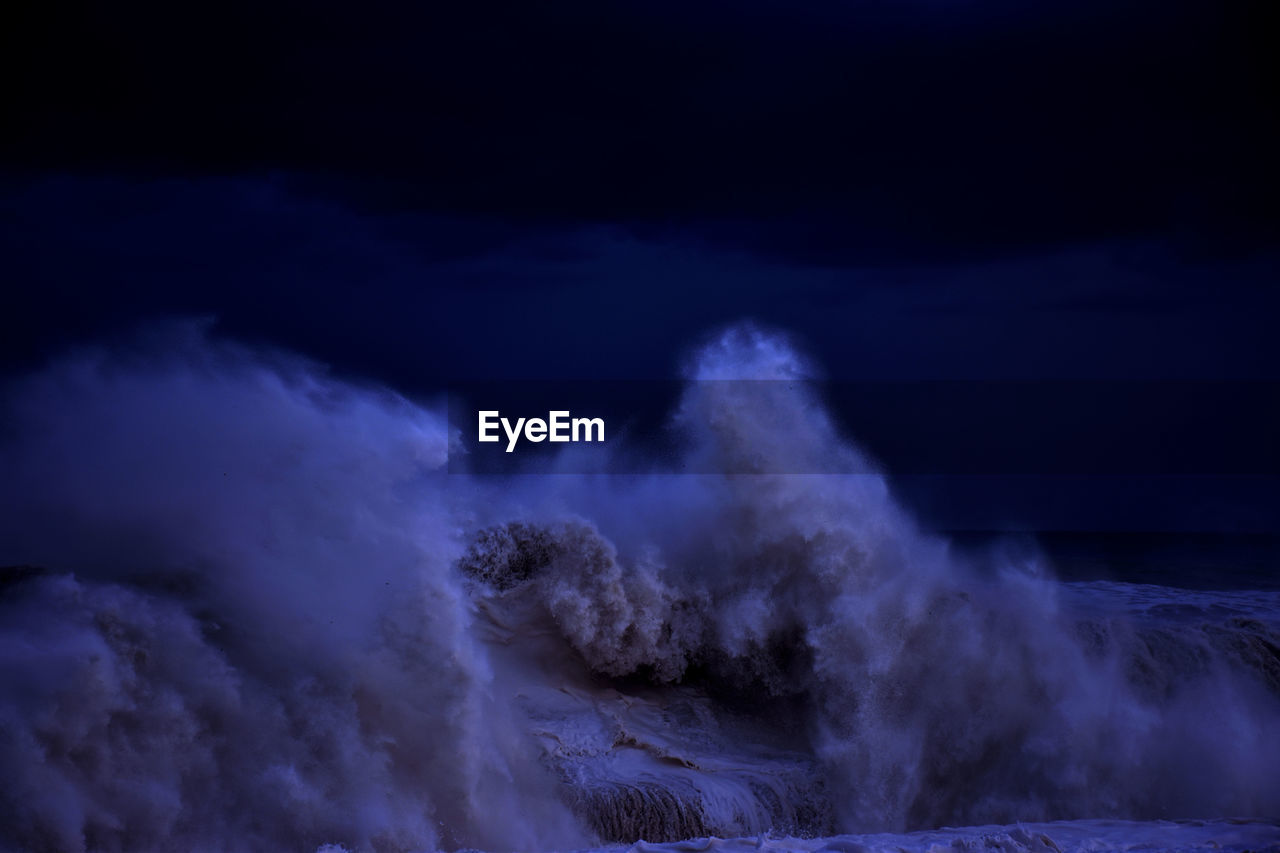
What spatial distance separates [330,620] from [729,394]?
15.9ft

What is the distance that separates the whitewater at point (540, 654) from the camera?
6129mm

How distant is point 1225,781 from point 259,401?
28.2ft

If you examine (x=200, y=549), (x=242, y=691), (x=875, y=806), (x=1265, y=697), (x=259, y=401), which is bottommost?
(x=875, y=806)

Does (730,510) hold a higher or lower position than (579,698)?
higher

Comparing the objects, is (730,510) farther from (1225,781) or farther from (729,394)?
(1225,781)

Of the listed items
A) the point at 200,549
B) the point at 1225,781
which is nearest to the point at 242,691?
the point at 200,549

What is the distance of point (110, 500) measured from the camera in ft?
26.9

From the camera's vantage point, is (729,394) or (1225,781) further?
(729,394)

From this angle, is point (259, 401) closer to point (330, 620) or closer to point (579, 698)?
point (330, 620)

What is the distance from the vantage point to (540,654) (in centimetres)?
921

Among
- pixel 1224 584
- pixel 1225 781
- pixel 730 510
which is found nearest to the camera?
pixel 1225 781

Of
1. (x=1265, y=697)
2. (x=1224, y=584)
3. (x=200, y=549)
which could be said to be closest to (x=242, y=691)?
(x=200, y=549)

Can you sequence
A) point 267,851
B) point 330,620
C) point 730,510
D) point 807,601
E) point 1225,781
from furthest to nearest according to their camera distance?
1. point 730,510
2. point 807,601
3. point 1225,781
4. point 330,620
5. point 267,851

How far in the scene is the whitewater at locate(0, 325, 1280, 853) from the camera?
613cm
